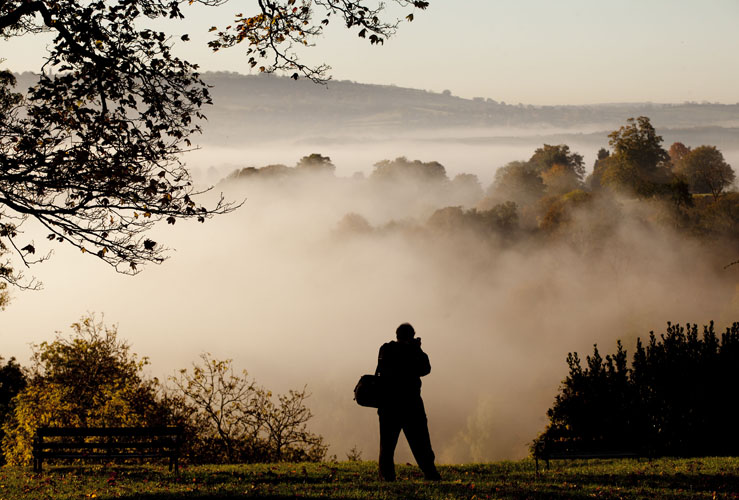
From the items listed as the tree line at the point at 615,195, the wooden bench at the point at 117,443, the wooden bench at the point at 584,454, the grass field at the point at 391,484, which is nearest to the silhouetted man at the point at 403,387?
the grass field at the point at 391,484

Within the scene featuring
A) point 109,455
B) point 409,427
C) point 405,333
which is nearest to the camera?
point 405,333

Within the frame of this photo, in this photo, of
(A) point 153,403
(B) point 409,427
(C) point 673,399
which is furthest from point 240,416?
(B) point 409,427

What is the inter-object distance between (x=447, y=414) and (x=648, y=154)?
67.5m

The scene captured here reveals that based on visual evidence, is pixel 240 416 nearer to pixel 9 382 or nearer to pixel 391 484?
pixel 391 484

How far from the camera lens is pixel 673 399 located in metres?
21.2

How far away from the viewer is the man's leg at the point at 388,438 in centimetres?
1280

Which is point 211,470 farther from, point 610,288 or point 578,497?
point 610,288

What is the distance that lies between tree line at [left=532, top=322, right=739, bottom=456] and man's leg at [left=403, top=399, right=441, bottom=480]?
8234 mm

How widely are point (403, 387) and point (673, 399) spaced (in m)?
11.7

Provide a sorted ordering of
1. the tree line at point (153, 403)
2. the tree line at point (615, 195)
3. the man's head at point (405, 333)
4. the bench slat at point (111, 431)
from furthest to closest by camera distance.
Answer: the tree line at point (615, 195), the tree line at point (153, 403), the bench slat at point (111, 431), the man's head at point (405, 333)

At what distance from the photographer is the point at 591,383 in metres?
22.5

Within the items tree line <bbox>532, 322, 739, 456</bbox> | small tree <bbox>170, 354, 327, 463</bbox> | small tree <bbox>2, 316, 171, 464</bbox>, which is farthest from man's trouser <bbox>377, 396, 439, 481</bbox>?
small tree <bbox>2, 316, 171, 464</bbox>

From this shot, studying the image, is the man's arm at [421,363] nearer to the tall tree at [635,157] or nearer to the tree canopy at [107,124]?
the tree canopy at [107,124]

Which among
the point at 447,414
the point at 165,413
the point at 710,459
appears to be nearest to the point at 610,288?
the point at 447,414
